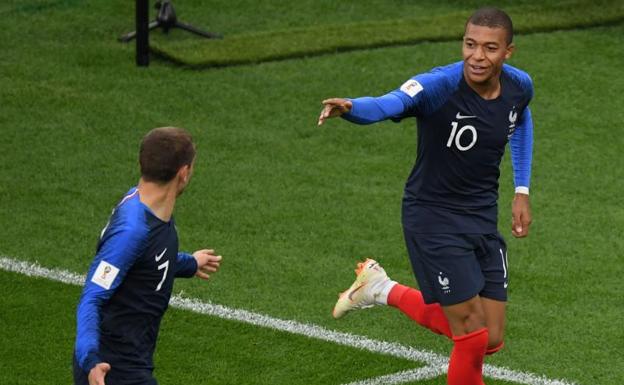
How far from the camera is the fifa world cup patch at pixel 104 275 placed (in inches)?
235

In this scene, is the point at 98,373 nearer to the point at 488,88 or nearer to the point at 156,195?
the point at 156,195

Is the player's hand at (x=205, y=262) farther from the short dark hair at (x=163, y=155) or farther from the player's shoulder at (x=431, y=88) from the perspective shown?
the player's shoulder at (x=431, y=88)

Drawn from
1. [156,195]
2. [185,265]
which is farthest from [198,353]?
[156,195]

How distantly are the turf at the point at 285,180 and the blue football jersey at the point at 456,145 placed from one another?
4.23 feet

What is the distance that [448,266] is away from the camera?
761cm

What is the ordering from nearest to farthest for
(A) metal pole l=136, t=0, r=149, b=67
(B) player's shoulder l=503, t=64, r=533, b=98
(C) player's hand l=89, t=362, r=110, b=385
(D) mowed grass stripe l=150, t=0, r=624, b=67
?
1. (C) player's hand l=89, t=362, r=110, b=385
2. (B) player's shoulder l=503, t=64, r=533, b=98
3. (A) metal pole l=136, t=0, r=149, b=67
4. (D) mowed grass stripe l=150, t=0, r=624, b=67

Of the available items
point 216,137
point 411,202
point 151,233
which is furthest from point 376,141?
point 151,233

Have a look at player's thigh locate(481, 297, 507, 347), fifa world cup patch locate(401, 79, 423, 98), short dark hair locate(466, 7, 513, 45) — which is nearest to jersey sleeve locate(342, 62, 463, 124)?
fifa world cup patch locate(401, 79, 423, 98)

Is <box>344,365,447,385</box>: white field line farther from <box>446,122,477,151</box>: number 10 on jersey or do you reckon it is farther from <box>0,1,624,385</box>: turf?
<box>446,122,477,151</box>: number 10 on jersey

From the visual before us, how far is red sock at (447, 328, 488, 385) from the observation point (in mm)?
7609

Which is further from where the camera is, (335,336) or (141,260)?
(335,336)

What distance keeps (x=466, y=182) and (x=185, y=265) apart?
1.67 m

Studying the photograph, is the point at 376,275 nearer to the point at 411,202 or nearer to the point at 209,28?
the point at 411,202

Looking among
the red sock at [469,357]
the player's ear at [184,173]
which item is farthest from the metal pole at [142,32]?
the player's ear at [184,173]
